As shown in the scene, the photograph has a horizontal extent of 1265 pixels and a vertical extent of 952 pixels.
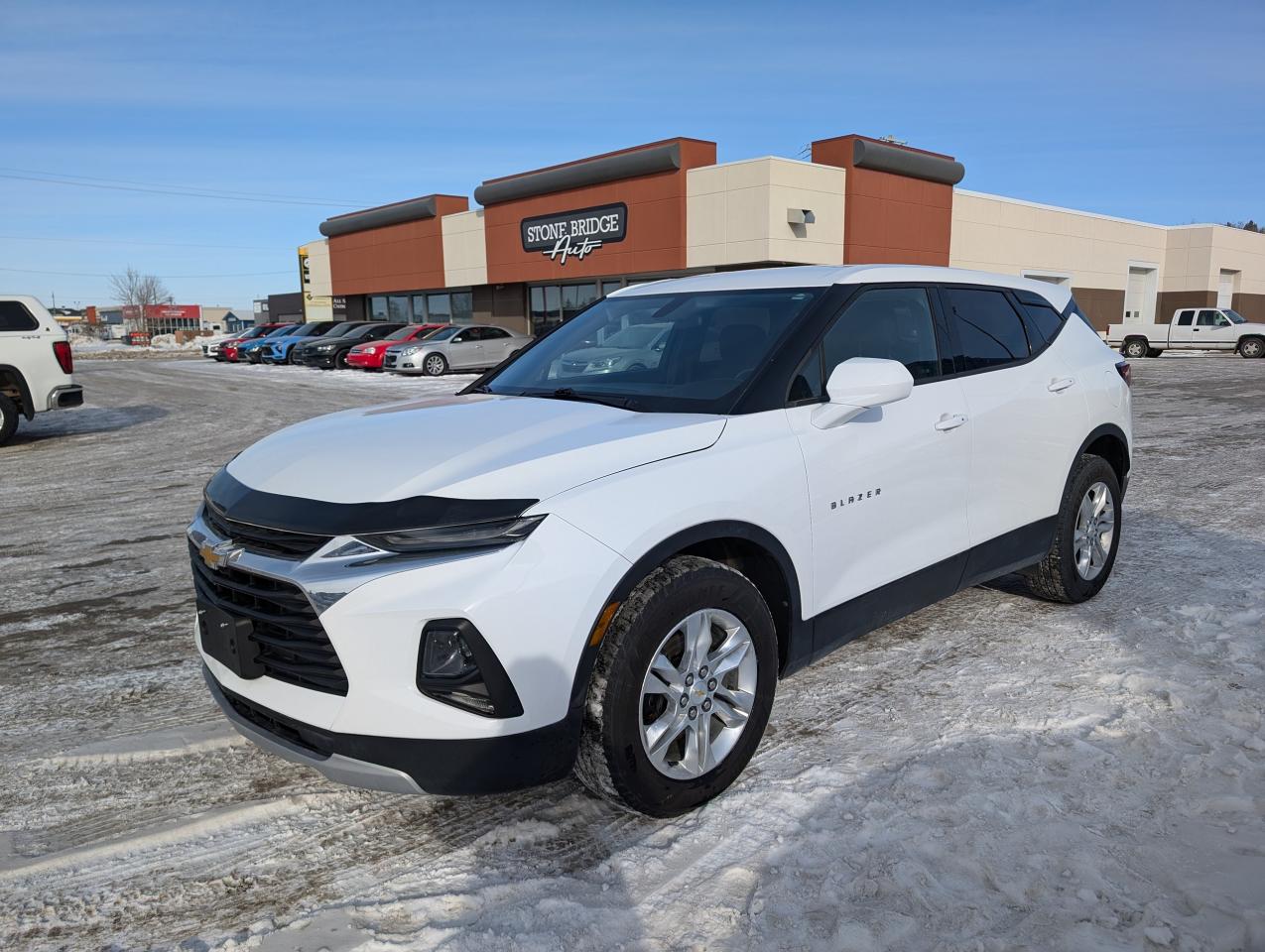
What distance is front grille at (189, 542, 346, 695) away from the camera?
2617 mm

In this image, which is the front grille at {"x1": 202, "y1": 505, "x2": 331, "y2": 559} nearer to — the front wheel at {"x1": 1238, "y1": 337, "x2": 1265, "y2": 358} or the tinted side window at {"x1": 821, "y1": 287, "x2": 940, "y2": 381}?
the tinted side window at {"x1": 821, "y1": 287, "x2": 940, "y2": 381}

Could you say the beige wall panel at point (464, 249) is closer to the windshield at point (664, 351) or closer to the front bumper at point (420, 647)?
the windshield at point (664, 351)

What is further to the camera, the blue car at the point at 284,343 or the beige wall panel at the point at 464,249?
the beige wall panel at the point at 464,249

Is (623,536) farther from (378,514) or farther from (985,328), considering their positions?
(985,328)

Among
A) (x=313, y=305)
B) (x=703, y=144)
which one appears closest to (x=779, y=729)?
(x=703, y=144)

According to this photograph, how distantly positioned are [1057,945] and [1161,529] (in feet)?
16.9

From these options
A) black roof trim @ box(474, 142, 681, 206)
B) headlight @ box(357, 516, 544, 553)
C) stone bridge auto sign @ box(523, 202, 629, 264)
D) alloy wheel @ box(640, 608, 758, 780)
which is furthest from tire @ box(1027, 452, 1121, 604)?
stone bridge auto sign @ box(523, 202, 629, 264)

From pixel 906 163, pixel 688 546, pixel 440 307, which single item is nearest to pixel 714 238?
pixel 906 163

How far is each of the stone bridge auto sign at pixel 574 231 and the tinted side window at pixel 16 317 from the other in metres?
19.4

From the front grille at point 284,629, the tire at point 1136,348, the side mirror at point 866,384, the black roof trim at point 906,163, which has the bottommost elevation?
the tire at point 1136,348

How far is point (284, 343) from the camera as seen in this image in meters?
33.6

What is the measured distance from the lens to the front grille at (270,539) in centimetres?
269

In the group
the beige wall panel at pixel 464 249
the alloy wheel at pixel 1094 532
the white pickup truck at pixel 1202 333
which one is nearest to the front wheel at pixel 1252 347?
the white pickup truck at pixel 1202 333

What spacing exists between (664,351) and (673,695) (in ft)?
5.28
